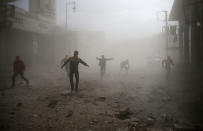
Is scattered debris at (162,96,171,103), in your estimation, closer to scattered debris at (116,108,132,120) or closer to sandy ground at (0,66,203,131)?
sandy ground at (0,66,203,131)

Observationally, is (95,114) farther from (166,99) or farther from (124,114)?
(166,99)

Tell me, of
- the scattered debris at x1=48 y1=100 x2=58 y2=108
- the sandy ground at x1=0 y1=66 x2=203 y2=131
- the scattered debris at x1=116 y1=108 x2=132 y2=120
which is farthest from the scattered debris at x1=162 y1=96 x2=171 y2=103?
the scattered debris at x1=48 y1=100 x2=58 y2=108

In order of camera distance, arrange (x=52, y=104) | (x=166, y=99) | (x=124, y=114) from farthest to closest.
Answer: (x=166, y=99)
(x=52, y=104)
(x=124, y=114)

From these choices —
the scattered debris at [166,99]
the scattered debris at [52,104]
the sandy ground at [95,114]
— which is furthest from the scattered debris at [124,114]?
the scattered debris at [52,104]

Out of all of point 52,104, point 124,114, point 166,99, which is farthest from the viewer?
point 166,99

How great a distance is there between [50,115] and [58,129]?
978 millimetres

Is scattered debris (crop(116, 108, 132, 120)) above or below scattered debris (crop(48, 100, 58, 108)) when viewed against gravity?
below

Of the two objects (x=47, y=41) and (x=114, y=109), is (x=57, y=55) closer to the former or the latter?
(x=47, y=41)

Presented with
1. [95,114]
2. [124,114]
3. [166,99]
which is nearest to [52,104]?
[95,114]

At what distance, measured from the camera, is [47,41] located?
23438 millimetres

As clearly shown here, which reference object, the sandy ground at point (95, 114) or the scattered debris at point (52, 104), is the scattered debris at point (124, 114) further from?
the scattered debris at point (52, 104)

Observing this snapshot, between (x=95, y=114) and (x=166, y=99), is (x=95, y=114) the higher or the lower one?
the lower one

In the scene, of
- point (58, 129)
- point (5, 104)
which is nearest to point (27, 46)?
point (5, 104)

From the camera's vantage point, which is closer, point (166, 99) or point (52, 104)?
point (52, 104)
